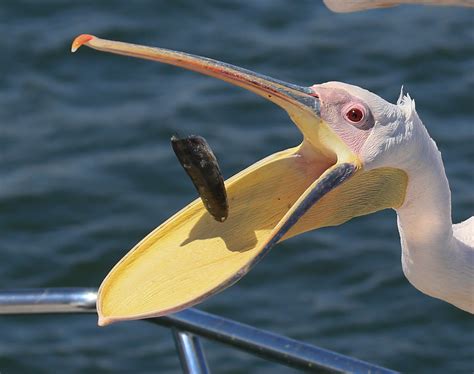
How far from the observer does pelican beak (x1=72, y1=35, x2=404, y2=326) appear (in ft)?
7.22

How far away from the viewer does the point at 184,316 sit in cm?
243

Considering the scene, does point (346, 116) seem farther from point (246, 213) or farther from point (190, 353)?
point (190, 353)

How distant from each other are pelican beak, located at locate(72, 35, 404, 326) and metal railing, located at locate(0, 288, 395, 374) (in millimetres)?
158

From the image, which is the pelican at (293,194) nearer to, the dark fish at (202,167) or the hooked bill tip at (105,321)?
the hooked bill tip at (105,321)

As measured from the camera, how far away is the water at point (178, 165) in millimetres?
5164

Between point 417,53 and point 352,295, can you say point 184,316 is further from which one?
point 417,53

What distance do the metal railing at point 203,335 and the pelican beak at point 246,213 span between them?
0.16m

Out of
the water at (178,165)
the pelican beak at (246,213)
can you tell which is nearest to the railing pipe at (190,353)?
the pelican beak at (246,213)

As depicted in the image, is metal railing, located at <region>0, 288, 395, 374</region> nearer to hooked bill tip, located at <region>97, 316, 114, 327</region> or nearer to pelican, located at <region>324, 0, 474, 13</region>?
hooked bill tip, located at <region>97, 316, 114, 327</region>

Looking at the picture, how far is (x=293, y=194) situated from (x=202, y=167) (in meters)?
0.24

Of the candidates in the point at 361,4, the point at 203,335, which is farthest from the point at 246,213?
the point at 361,4

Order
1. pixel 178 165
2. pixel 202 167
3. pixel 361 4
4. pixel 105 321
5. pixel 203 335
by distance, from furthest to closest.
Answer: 1. pixel 178 165
2. pixel 361 4
3. pixel 203 335
4. pixel 202 167
5. pixel 105 321

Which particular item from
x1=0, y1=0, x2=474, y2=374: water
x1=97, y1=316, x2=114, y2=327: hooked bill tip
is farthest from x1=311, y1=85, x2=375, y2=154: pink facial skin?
x1=0, y1=0, x2=474, y2=374: water

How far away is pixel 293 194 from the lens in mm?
→ 2438
